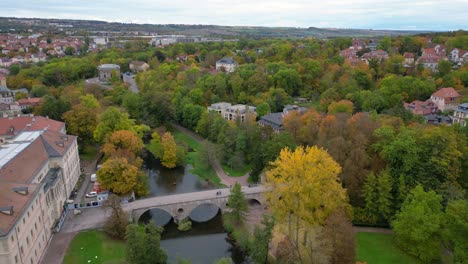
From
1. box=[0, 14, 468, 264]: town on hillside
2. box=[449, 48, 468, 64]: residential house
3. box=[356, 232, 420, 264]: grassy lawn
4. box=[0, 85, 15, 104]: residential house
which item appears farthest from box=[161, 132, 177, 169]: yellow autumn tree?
box=[449, 48, 468, 64]: residential house

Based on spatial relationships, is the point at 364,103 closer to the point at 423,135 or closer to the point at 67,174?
the point at 423,135

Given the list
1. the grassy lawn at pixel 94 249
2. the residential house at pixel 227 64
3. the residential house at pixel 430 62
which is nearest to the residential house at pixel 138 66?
the residential house at pixel 227 64

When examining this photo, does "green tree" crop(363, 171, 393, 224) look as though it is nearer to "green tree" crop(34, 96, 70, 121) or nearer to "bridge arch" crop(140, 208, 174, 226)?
"bridge arch" crop(140, 208, 174, 226)

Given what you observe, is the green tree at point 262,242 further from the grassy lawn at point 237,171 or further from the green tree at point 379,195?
the grassy lawn at point 237,171

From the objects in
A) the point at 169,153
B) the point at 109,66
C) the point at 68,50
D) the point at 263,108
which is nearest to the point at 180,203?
the point at 169,153

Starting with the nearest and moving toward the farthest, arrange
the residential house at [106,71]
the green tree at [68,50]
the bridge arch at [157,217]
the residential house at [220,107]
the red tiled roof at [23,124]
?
the bridge arch at [157,217] → the red tiled roof at [23,124] → the residential house at [220,107] → the residential house at [106,71] → the green tree at [68,50]

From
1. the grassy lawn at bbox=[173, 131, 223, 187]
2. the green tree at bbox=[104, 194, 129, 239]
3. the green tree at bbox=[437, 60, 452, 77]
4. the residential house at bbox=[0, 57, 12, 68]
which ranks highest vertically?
the green tree at bbox=[437, 60, 452, 77]

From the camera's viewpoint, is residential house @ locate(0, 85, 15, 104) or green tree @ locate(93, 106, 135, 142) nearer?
green tree @ locate(93, 106, 135, 142)
